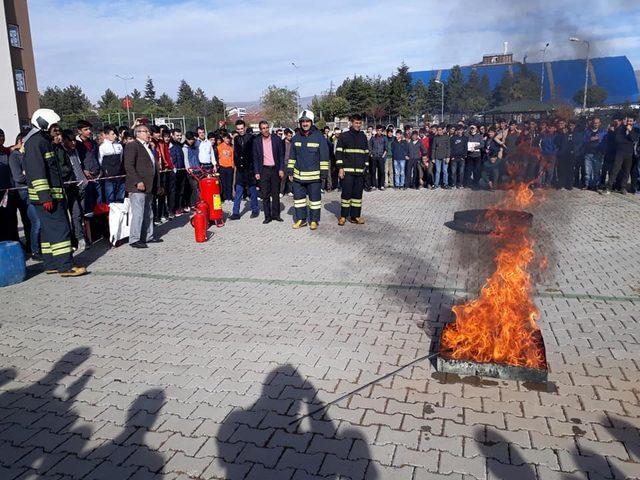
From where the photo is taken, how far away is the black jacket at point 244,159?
1104cm

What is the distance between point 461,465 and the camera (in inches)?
111

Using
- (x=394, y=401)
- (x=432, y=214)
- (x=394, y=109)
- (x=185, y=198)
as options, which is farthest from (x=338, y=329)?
(x=394, y=109)

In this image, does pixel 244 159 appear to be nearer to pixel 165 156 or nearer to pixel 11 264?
pixel 165 156

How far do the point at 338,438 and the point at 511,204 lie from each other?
6.84 meters

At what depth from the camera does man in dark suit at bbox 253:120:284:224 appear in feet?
34.0

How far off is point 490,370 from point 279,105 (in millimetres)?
46833

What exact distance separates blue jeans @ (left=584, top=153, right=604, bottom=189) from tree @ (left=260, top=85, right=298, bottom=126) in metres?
36.8

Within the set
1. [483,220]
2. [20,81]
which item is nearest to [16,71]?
[20,81]

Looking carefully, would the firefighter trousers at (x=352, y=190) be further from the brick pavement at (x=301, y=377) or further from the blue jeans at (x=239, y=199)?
the brick pavement at (x=301, y=377)

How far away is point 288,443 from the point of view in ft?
10.1

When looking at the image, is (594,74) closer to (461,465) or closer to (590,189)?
(461,465)

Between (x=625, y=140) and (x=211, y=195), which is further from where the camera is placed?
(x=625, y=140)

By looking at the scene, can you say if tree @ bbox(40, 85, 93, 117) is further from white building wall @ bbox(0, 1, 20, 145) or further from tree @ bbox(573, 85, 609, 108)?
tree @ bbox(573, 85, 609, 108)

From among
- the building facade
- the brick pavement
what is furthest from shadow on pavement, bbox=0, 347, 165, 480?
the building facade
